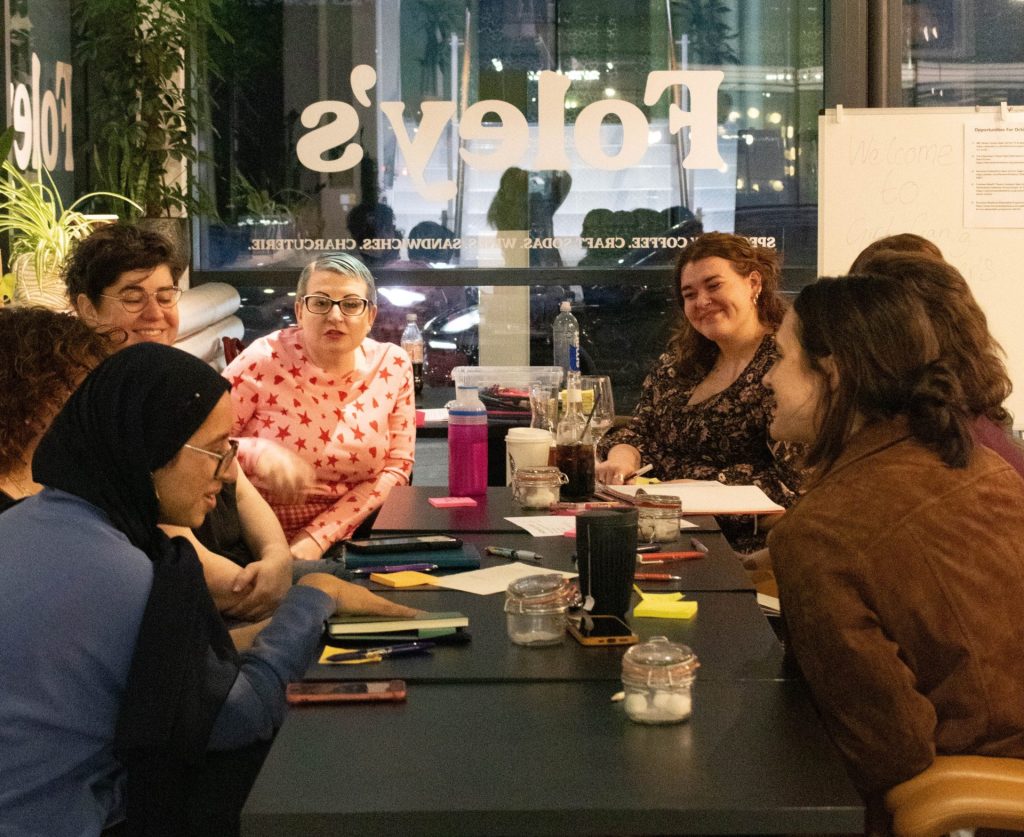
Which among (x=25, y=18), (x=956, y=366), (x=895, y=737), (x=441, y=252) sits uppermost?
(x=25, y=18)

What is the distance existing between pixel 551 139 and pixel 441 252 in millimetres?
691

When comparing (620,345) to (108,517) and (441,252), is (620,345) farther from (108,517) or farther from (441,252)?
(108,517)

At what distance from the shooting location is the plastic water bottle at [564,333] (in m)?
5.66

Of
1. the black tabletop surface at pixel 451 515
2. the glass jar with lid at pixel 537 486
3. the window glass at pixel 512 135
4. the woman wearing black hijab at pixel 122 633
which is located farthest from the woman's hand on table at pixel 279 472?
the window glass at pixel 512 135

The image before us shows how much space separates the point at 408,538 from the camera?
243 cm

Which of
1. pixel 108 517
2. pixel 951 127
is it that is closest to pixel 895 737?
pixel 108 517

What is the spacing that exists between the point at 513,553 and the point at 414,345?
3.06 meters

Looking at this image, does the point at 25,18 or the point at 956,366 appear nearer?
the point at 956,366

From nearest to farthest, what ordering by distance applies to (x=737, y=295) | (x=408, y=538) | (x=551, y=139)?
(x=408, y=538)
(x=737, y=295)
(x=551, y=139)

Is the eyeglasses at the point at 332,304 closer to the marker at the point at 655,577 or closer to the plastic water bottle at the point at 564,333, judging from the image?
the marker at the point at 655,577

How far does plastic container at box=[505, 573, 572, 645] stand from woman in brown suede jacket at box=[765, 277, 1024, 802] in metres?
0.31

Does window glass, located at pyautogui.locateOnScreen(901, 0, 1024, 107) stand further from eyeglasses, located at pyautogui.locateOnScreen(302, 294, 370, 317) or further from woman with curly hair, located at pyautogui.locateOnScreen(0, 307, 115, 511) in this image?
woman with curly hair, located at pyautogui.locateOnScreen(0, 307, 115, 511)

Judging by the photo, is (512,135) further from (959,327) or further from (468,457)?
(959,327)

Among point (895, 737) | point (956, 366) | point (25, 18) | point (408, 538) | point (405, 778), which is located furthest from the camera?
point (25, 18)
